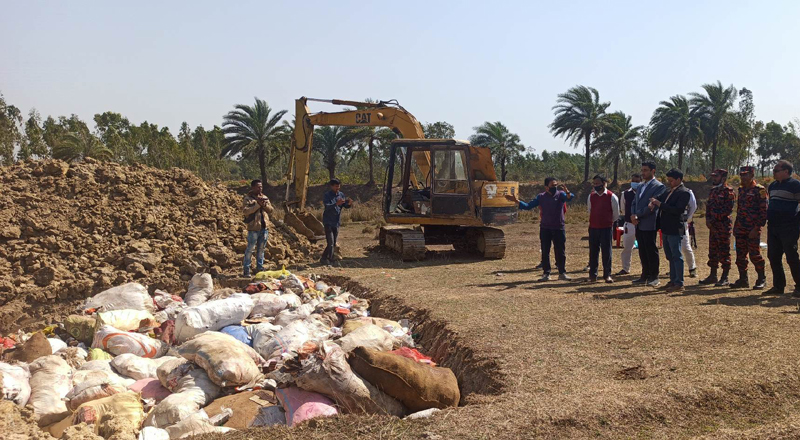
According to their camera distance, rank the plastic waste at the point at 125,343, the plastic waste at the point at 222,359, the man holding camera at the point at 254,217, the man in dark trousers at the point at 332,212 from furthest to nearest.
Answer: the man in dark trousers at the point at 332,212
the man holding camera at the point at 254,217
the plastic waste at the point at 125,343
the plastic waste at the point at 222,359

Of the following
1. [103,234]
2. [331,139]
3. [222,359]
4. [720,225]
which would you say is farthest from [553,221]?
[331,139]

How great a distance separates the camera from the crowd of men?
7738 millimetres

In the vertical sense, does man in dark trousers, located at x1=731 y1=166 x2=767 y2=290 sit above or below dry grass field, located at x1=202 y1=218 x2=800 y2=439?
above

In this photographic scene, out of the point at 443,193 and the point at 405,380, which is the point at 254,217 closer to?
the point at 443,193

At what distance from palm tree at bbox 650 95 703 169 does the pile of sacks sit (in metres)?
34.3

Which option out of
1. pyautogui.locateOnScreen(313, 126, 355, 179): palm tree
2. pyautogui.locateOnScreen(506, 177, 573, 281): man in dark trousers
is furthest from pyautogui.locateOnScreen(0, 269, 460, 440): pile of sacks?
pyautogui.locateOnScreen(313, 126, 355, 179): palm tree

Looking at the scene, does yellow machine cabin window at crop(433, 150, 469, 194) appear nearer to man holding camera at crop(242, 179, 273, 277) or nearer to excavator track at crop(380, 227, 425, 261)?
excavator track at crop(380, 227, 425, 261)

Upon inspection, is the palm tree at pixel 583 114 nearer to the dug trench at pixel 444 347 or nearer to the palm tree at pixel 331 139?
the palm tree at pixel 331 139

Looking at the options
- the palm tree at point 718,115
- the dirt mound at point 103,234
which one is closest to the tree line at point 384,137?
the palm tree at point 718,115

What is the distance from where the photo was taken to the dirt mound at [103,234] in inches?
372

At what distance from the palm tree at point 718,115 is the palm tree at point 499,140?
1063 cm

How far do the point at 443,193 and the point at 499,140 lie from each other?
2846 centimetres

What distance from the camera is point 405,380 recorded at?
5.10 meters

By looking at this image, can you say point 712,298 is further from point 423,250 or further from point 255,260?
point 255,260
